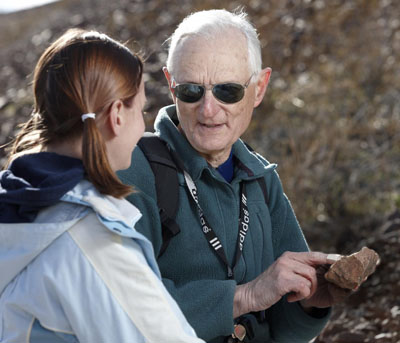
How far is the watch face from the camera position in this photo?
2712 mm

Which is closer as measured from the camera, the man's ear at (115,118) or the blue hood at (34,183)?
the blue hood at (34,183)

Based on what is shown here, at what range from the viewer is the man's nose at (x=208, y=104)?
2.78 metres

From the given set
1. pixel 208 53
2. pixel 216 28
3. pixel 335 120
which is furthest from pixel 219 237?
pixel 335 120

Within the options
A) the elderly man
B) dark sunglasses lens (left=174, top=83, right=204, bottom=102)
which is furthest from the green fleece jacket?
dark sunglasses lens (left=174, top=83, right=204, bottom=102)

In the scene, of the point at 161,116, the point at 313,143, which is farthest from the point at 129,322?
the point at 313,143

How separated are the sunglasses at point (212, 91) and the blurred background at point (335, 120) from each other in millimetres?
942

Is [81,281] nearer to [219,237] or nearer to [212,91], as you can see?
[219,237]

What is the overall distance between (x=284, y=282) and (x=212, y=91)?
91 cm

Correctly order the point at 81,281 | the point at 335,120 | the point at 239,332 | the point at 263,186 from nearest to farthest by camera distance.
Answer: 1. the point at 81,281
2. the point at 239,332
3. the point at 263,186
4. the point at 335,120

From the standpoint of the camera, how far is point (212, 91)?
2793 mm

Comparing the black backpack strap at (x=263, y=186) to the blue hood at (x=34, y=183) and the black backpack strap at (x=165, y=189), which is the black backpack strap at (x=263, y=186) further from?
the blue hood at (x=34, y=183)

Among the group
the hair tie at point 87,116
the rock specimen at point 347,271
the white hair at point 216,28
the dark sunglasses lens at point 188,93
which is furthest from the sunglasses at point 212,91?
the hair tie at point 87,116

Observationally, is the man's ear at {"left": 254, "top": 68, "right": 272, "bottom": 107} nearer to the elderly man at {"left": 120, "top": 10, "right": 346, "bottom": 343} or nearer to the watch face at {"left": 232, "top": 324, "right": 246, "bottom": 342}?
the elderly man at {"left": 120, "top": 10, "right": 346, "bottom": 343}

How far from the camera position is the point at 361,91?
8250 mm
